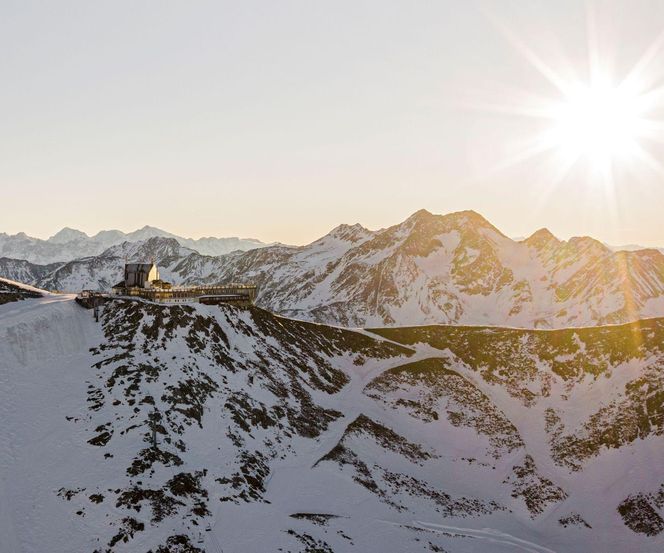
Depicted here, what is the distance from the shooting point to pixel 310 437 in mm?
79938

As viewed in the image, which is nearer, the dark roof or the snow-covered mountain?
the snow-covered mountain

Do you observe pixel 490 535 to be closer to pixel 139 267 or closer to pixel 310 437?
pixel 310 437

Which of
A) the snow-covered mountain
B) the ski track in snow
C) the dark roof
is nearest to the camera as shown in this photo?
the snow-covered mountain

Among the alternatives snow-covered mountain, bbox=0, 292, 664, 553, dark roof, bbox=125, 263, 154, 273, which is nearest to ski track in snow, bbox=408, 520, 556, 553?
snow-covered mountain, bbox=0, 292, 664, 553

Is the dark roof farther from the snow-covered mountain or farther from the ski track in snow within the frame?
the ski track in snow

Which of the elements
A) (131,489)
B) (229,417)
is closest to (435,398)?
(229,417)

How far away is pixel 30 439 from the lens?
57.6m

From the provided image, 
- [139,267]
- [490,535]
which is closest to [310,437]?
[490,535]

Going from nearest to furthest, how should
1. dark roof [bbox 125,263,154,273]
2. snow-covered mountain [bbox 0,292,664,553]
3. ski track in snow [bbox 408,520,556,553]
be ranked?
snow-covered mountain [bbox 0,292,664,553]
ski track in snow [bbox 408,520,556,553]
dark roof [bbox 125,263,154,273]

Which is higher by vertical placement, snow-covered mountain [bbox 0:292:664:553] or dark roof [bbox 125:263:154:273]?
dark roof [bbox 125:263:154:273]

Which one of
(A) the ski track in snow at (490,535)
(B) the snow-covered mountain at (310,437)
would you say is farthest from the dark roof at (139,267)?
(A) the ski track in snow at (490,535)

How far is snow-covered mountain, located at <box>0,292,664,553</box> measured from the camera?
53.3 m

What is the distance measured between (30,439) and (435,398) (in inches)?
2780

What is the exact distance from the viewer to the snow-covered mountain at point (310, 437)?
5331cm
